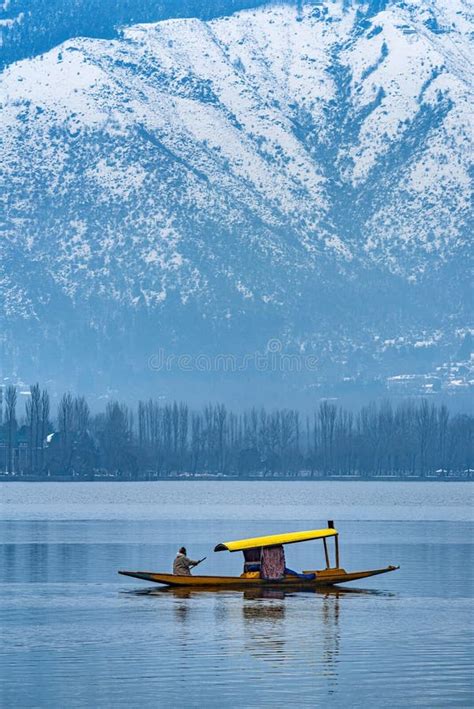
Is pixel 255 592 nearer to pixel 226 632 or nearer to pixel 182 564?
pixel 182 564

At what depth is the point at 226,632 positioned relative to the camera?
5588 centimetres

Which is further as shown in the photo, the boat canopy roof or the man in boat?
the man in boat

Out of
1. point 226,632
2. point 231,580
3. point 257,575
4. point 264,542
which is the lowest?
point 226,632

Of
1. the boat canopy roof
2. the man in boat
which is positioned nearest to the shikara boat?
the boat canopy roof

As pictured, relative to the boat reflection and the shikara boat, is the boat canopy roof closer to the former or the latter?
the shikara boat

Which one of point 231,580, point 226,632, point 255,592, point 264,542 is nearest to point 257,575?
point 255,592

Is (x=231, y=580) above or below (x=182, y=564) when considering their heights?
below

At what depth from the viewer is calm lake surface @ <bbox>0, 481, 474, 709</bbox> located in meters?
43.5

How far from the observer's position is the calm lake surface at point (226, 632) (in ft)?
143

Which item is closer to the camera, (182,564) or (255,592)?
(255,592)

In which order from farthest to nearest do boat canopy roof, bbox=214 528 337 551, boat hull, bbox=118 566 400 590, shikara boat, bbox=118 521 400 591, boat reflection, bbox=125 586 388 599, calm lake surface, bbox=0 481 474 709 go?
1. boat hull, bbox=118 566 400 590
2. shikara boat, bbox=118 521 400 591
3. boat canopy roof, bbox=214 528 337 551
4. boat reflection, bbox=125 586 388 599
5. calm lake surface, bbox=0 481 474 709

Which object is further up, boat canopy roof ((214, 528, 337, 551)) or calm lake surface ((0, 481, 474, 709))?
boat canopy roof ((214, 528, 337, 551))

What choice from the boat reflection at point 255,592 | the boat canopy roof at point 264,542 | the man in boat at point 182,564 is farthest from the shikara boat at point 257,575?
the man in boat at point 182,564

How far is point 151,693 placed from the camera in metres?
43.2
